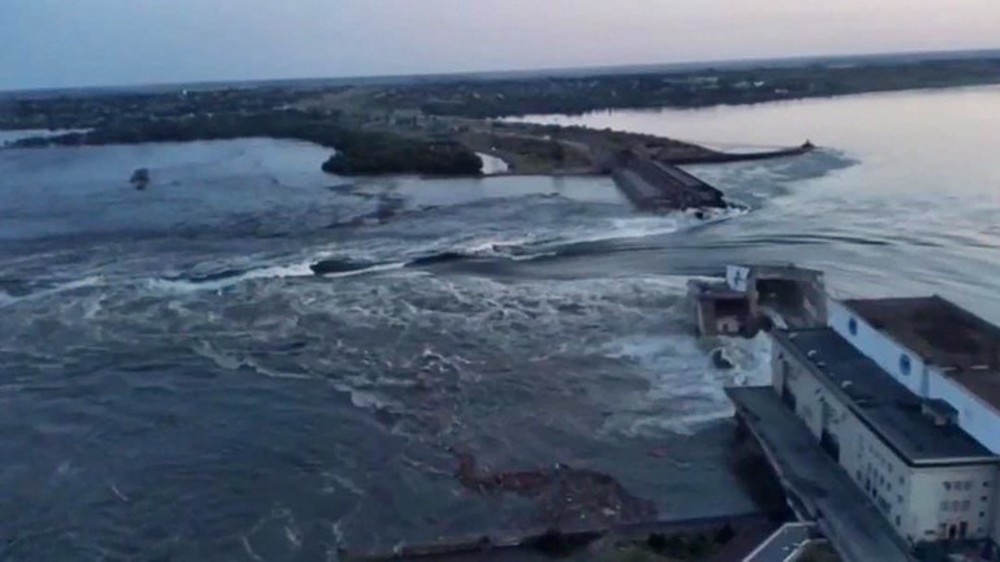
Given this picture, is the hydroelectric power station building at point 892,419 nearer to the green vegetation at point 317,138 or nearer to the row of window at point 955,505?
the row of window at point 955,505

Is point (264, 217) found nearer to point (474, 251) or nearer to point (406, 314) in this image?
point (474, 251)

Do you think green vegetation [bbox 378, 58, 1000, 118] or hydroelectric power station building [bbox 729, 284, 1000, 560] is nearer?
hydroelectric power station building [bbox 729, 284, 1000, 560]

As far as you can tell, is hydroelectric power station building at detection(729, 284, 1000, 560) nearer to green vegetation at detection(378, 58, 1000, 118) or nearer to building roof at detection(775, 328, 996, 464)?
building roof at detection(775, 328, 996, 464)

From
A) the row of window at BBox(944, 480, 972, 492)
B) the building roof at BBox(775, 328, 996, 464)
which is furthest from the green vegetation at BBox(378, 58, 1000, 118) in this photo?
the row of window at BBox(944, 480, 972, 492)

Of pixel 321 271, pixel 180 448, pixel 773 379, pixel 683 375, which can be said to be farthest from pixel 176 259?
pixel 773 379

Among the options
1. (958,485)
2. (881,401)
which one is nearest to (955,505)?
(958,485)

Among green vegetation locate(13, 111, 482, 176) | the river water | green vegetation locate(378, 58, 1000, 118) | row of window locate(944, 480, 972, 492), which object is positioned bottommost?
the river water

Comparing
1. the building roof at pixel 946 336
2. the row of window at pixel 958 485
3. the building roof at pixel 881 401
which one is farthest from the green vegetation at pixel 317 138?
the row of window at pixel 958 485
